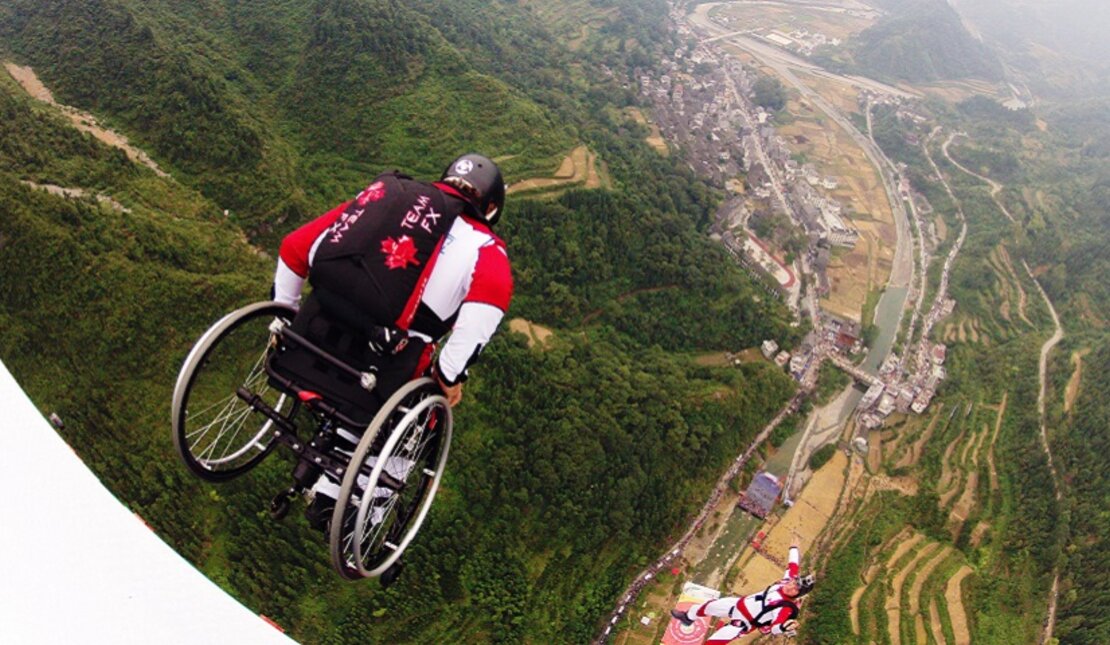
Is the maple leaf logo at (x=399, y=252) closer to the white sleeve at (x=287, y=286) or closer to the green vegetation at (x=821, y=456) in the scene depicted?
the white sleeve at (x=287, y=286)

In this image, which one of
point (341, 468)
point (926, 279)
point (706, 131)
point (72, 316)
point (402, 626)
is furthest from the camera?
point (706, 131)

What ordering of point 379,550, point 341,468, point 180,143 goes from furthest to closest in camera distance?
point 180,143, point 379,550, point 341,468

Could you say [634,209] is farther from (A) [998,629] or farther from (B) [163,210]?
(A) [998,629]

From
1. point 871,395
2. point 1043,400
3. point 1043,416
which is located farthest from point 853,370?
point 1043,400

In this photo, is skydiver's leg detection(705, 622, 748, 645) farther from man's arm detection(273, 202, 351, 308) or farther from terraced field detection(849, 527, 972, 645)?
terraced field detection(849, 527, 972, 645)

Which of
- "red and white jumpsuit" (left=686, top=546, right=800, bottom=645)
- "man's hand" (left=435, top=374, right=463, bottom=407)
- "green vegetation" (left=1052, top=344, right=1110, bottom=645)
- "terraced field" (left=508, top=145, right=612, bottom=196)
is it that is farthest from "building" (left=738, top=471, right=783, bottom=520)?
"man's hand" (left=435, top=374, right=463, bottom=407)

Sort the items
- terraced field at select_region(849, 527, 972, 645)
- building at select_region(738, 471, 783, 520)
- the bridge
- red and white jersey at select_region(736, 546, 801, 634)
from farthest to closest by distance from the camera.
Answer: the bridge, building at select_region(738, 471, 783, 520), terraced field at select_region(849, 527, 972, 645), red and white jersey at select_region(736, 546, 801, 634)

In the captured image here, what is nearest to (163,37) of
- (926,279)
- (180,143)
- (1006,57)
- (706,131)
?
(180,143)
